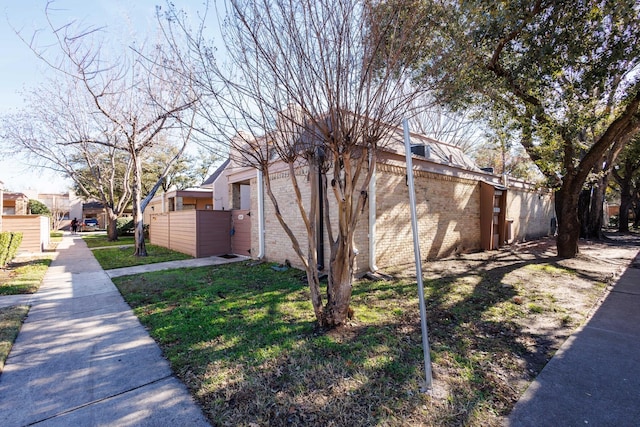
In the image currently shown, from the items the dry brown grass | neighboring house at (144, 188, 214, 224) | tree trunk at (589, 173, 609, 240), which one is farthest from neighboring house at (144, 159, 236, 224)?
tree trunk at (589, 173, 609, 240)

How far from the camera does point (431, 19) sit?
4.65 m

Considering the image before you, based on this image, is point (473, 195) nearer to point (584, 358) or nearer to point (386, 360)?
point (584, 358)

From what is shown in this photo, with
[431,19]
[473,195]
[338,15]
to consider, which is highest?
[431,19]

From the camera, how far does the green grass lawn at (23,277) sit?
21.4ft

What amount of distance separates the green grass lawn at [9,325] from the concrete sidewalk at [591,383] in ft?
17.6

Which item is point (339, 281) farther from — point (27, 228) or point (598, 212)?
point (598, 212)

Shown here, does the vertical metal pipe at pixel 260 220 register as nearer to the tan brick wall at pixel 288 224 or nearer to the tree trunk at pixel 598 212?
the tan brick wall at pixel 288 224

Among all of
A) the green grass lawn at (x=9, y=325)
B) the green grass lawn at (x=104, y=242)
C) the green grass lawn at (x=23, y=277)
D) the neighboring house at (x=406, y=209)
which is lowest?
the green grass lawn at (x=104, y=242)

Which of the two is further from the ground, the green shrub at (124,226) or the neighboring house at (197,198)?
the neighboring house at (197,198)

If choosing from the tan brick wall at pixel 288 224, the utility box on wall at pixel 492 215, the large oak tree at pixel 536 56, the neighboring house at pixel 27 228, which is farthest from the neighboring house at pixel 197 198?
the large oak tree at pixel 536 56

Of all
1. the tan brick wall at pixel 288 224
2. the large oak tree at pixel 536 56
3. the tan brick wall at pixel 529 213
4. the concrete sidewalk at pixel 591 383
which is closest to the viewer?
the concrete sidewalk at pixel 591 383

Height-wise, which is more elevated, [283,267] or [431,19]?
[431,19]

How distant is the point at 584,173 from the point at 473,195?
3207 mm

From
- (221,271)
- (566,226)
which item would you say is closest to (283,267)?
(221,271)
